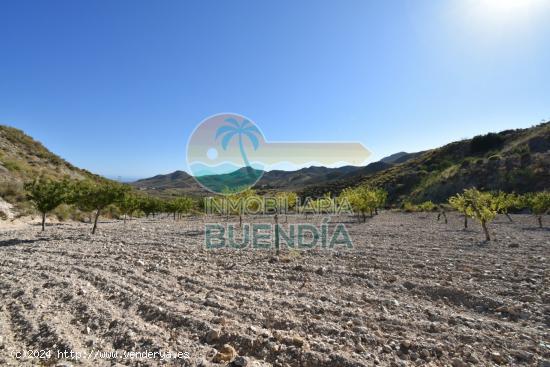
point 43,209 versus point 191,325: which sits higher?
point 43,209

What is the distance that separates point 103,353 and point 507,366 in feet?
21.4

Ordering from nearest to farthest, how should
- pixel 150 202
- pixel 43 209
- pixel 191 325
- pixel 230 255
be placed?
pixel 191 325 < pixel 230 255 < pixel 43 209 < pixel 150 202

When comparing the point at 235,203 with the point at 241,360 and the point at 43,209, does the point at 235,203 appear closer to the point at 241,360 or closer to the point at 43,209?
the point at 43,209

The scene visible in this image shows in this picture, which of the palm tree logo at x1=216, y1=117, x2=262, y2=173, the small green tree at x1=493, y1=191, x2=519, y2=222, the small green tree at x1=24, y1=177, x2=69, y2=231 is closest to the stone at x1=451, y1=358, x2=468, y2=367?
the palm tree logo at x1=216, y1=117, x2=262, y2=173

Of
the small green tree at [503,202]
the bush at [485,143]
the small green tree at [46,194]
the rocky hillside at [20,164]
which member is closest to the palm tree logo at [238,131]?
the small green tree at [46,194]

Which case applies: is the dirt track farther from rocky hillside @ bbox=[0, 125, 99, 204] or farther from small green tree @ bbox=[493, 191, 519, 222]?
rocky hillside @ bbox=[0, 125, 99, 204]

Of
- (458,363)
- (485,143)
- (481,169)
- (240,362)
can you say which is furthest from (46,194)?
(485,143)

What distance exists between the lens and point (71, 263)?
37.4ft

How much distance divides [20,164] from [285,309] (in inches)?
A: 1962

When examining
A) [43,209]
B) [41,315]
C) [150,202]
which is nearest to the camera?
[41,315]

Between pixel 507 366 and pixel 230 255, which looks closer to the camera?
pixel 507 366

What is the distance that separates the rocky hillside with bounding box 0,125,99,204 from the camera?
3231 cm

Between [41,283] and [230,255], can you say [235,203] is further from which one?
[41,283]

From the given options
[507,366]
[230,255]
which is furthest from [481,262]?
[230,255]
